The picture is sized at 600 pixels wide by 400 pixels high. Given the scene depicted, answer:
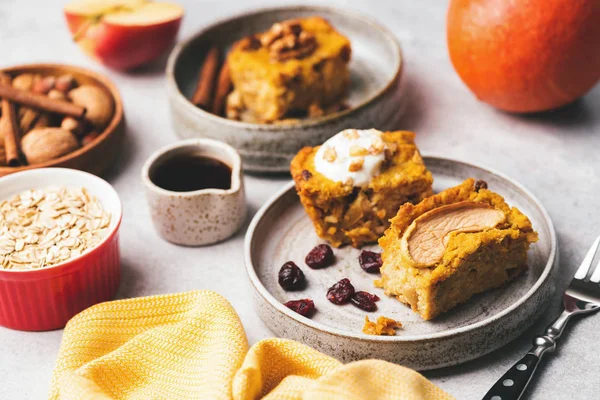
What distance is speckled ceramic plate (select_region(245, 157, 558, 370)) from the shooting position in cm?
181

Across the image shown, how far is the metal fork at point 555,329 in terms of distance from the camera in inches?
67.5

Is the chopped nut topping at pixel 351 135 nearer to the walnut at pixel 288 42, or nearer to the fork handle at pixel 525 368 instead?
the walnut at pixel 288 42

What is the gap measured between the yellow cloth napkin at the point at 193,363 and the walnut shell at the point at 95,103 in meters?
0.92

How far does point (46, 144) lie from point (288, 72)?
0.87 meters

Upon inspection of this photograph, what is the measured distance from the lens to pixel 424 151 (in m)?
2.67

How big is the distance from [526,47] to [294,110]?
2.82ft

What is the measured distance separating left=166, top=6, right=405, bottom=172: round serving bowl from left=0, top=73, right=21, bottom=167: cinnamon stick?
549 millimetres

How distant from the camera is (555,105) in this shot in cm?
266

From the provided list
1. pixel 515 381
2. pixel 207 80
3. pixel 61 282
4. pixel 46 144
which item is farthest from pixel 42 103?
pixel 515 381

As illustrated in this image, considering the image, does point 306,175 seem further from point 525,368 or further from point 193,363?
point 525,368

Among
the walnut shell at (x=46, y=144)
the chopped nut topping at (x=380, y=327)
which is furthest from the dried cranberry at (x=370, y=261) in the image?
the walnut shell at (x=46, y=144)

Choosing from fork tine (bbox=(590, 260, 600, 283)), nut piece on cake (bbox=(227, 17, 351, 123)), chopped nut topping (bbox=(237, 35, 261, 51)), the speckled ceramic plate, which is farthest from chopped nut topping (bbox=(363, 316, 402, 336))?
chopped nut topping (bbox=(237, 35, 261, 51))

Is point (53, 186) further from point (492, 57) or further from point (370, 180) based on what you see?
point (492, 57)

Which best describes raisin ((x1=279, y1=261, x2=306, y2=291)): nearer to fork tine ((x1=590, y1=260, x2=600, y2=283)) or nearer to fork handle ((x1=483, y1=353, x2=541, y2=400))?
fork handle ((x1=483, y1=353, x2=541, y2=400))
